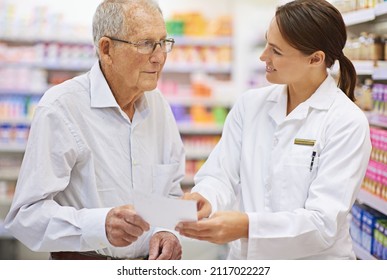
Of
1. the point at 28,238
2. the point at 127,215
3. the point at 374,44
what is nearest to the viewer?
the point at 127,215

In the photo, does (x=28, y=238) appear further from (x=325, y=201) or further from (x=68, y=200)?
(x=325, y=201)

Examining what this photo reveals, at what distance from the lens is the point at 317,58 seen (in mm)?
1866

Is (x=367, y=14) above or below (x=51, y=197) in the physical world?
above

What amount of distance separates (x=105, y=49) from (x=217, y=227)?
2.16ft

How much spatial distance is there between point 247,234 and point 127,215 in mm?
340

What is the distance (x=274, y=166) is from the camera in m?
1.89

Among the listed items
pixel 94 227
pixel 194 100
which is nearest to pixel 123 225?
pixel 94 227

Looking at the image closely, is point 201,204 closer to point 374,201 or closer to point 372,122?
point 374,201

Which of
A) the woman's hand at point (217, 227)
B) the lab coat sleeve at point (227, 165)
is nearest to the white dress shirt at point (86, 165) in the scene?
the lab coat sleeve at point (227, 165)

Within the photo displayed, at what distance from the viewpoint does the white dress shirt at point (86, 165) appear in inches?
71.8

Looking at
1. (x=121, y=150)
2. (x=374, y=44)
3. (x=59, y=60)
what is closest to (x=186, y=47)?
(x=59, y=60)

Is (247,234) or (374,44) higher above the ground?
(374,44)

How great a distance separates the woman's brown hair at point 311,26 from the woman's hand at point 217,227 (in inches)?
20.7
